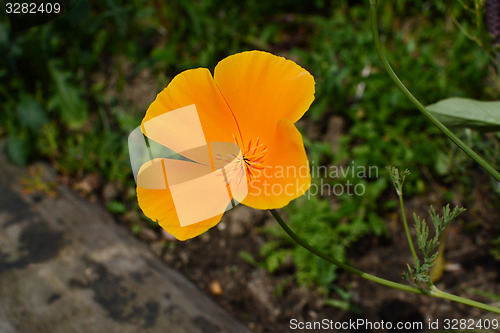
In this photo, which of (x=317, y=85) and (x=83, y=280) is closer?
(x=83, y=280)

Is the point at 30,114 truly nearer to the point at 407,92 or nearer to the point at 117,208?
the point at 117,208

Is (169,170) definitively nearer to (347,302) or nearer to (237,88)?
(237,88)

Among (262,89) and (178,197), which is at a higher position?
(262,89)

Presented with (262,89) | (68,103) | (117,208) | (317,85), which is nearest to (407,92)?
(262,89)

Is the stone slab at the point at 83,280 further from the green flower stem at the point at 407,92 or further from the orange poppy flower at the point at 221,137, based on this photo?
the green flower stem at the point at 407,92

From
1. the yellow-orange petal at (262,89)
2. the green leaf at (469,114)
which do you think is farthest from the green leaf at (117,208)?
the green leaf at (469,114)

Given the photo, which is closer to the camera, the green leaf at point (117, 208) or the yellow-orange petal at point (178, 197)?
the yellow-orange petal at point (178, 197)

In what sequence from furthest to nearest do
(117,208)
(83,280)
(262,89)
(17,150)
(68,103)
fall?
(68,103)
(17,150)
(117,208)
(83,280)
(262,89)
